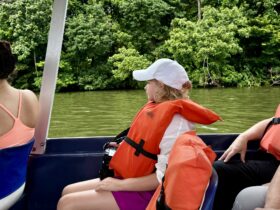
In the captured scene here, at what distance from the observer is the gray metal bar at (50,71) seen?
1.90 m

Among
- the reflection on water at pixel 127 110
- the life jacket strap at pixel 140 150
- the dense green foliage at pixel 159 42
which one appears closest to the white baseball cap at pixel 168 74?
the life jacket strap at pixel 140 150

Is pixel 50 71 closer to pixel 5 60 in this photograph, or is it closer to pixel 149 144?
pixel 5 60

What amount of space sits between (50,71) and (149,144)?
0.60 metres

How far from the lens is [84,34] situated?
24.4 m

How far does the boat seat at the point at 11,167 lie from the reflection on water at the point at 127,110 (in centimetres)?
880

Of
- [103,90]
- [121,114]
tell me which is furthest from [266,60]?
[121,114]

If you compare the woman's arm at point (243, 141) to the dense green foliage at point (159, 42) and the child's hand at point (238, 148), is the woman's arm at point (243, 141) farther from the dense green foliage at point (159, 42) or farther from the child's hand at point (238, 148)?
the dense green foliage at point (159, 42)

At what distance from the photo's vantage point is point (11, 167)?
1.64 metres

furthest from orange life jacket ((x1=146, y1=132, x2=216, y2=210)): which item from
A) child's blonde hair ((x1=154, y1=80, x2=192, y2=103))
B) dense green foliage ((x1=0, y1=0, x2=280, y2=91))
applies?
dense green foliage ((x1=0, y1=0, x2=280, y2=91))

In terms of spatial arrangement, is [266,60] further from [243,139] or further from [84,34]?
[243,139]

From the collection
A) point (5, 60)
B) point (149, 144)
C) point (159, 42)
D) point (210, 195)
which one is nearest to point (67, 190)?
point (149, 144)

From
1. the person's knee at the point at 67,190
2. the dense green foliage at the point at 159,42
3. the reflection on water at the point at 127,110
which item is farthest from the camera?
the dense green foliage at the point at 159,42

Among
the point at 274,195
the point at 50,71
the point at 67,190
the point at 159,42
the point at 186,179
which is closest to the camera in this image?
the point at 186,179

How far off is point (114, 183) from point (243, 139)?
0.57m
